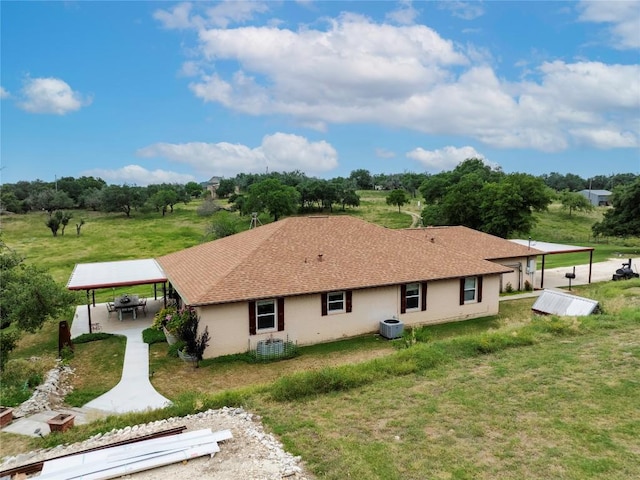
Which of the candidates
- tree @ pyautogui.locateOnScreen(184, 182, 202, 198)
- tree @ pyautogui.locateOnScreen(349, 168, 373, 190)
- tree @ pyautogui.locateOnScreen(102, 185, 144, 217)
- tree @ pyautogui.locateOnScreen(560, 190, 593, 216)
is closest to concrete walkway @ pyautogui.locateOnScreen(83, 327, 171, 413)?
tree @ pyautogui.locateOnScreen(102, 185, 144, 217)

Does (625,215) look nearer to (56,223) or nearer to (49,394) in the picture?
(49,394)

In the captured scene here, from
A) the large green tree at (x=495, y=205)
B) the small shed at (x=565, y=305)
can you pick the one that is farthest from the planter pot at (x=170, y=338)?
the large green tree at (x=495, y=205)

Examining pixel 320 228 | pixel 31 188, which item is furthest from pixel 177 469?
pixel 31 188

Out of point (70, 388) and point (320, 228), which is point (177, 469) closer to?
point (70, 388)

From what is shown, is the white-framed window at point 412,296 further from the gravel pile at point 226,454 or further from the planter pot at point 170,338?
the gravel pile at point 226,454

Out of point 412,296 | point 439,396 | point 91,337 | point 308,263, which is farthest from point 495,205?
point 91,337

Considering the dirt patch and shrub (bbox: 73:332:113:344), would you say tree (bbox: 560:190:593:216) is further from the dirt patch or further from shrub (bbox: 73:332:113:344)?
shrub (bbox: 73:332:113:344)
